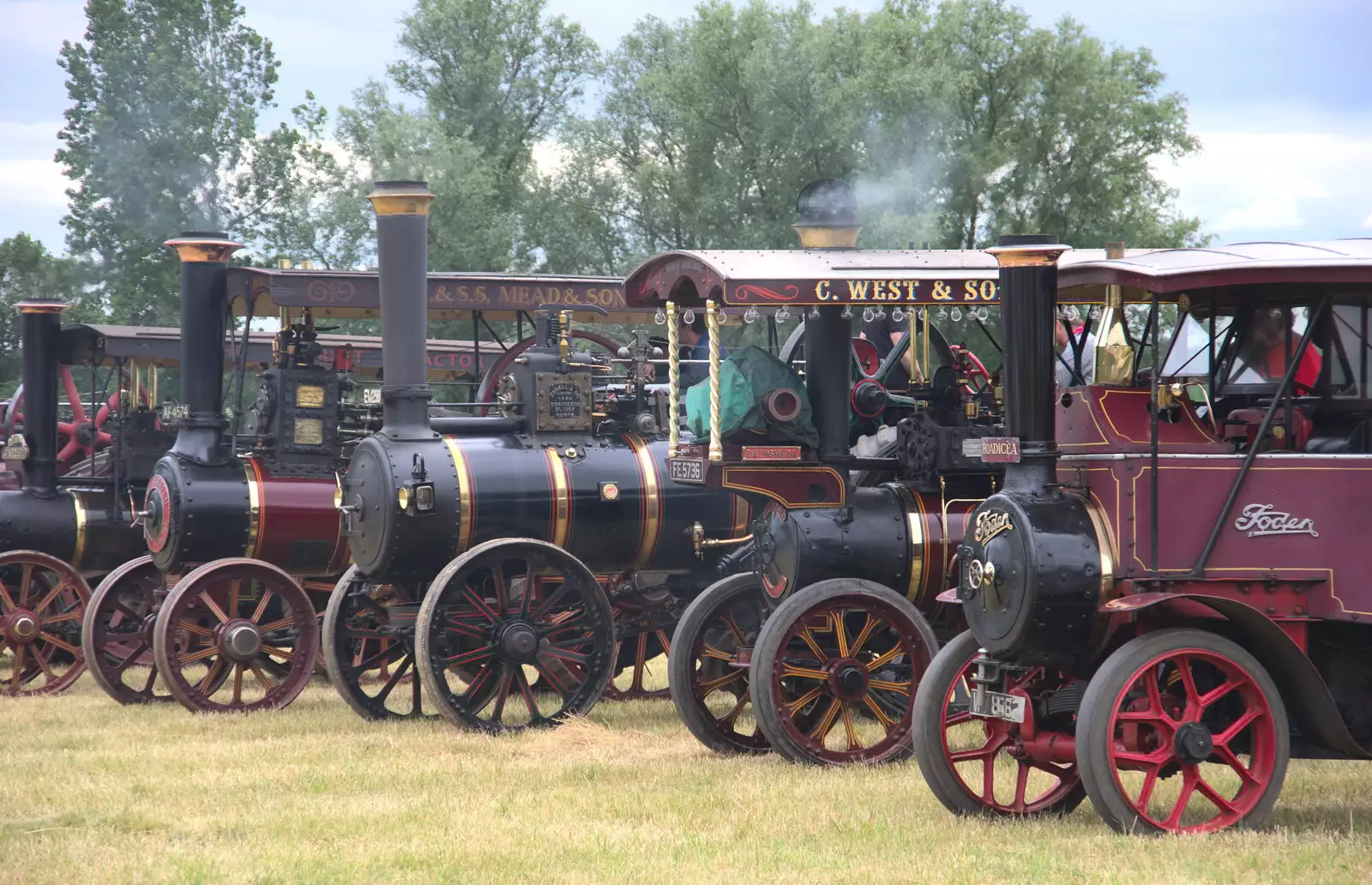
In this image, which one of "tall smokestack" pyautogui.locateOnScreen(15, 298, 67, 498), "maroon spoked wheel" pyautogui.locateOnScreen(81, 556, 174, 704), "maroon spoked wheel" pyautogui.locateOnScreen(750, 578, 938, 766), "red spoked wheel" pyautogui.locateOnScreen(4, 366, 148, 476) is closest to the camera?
"maroon spoked wheel" pyautogui.locateOnScreen(750, 578, 938, 766)

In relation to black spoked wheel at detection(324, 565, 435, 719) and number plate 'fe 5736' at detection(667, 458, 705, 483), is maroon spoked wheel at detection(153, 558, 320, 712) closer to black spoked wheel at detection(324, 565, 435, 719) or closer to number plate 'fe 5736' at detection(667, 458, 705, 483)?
black spoked wheel at detection(324, 565, 435, 719)

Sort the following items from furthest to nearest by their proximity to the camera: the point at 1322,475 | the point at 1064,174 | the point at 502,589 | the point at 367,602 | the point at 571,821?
the point at 1064,174, the point at 367,602, the point at 502,589, the point at 571,821, the point at 1322,475

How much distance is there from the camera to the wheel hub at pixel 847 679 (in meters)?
7.88

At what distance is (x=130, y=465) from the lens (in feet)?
40.5

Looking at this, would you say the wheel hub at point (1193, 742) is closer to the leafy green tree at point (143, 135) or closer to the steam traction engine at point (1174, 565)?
the steam traction engine at point (1174, 565)

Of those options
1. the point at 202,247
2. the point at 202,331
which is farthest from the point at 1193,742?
the point at 202,247

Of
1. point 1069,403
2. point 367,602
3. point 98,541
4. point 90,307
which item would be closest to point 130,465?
point 98,541

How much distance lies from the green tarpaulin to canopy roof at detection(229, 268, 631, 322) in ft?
8.49

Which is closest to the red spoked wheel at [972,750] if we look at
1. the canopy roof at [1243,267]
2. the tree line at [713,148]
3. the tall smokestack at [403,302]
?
the canopy roof at [1243,267]

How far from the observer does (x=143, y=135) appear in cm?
2662

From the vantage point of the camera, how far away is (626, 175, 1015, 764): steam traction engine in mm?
7891

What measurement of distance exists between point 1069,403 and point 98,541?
798 centimetres

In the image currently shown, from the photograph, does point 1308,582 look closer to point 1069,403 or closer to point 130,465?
point 1069,403

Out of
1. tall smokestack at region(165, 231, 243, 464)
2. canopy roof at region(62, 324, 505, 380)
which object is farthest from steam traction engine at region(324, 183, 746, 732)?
canopy roof at region(62, 324, 505, 380)
